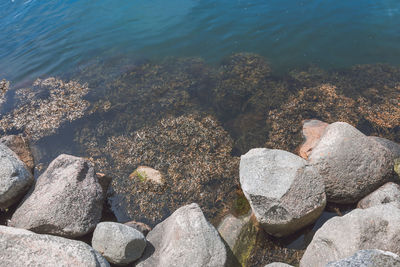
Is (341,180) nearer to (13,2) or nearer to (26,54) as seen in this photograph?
(26,54)

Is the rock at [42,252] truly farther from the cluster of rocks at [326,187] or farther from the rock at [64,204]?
the cluster of rocks at [326,187]

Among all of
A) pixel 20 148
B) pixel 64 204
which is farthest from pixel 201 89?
pixel 64 204

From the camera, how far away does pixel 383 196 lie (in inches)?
215

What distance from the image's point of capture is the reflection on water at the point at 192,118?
271 inches

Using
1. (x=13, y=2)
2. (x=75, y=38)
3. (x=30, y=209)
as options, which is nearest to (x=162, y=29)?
(x=75, y=38)

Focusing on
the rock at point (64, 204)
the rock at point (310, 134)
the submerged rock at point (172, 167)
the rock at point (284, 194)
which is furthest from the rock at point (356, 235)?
the rock at point (64, 204)

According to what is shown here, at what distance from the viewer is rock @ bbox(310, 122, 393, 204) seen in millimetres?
5746

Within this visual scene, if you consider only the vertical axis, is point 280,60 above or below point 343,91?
above

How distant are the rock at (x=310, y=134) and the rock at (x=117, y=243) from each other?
15.6ft

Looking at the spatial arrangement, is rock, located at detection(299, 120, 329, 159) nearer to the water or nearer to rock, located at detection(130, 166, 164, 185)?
the water

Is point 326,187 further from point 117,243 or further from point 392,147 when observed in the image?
point 117,243

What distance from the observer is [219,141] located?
8.16m

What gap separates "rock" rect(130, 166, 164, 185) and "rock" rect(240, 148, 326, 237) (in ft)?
8.02

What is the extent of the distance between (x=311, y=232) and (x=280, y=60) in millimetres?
7793
